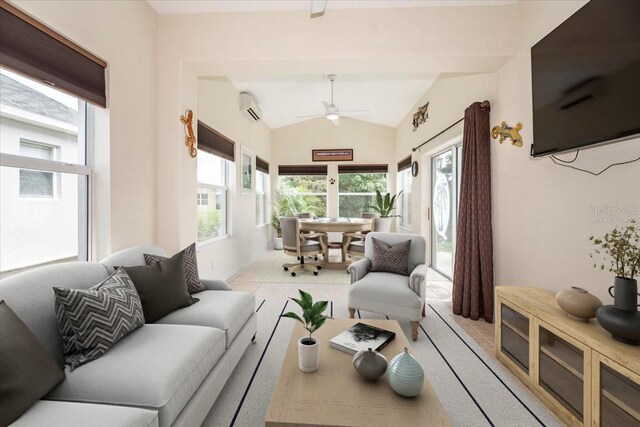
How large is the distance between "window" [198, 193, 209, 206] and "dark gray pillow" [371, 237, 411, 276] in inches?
93.1

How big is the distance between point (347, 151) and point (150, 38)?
518 cm

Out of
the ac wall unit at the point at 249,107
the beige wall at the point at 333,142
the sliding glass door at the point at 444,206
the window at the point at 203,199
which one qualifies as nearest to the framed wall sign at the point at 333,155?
the beige wall at the point at 333,142

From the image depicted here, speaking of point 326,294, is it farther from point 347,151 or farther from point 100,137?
point 347,151

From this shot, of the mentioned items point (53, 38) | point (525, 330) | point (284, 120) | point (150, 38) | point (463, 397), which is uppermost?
point (284, 120)

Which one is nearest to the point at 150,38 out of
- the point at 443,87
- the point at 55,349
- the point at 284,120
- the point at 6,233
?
the point at 6,233

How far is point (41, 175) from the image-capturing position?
1.90 m

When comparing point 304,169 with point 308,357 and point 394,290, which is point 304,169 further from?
point 308,357

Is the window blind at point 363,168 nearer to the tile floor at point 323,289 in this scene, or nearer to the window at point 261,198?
the window at point 261,198

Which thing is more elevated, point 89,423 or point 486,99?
point 486,99

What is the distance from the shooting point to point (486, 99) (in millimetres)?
3182

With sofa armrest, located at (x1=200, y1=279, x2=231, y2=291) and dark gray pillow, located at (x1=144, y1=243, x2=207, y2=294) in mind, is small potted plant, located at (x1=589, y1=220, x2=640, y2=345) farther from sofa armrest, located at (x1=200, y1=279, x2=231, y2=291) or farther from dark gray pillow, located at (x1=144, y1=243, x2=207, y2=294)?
dark gray pillow, located at (x1=144, y1=243, x2=207, y2=294)

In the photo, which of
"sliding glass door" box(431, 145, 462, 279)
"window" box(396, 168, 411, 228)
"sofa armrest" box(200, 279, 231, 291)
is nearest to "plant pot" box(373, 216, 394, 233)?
"sliding glass door" box(431, 145, 462, 279)

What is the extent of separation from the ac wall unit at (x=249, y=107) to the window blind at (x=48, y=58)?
2975 mm

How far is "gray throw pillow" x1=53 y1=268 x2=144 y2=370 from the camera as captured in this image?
1.38m
